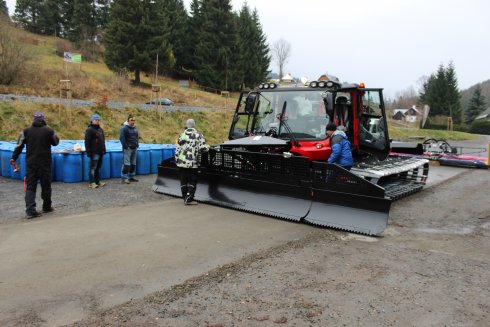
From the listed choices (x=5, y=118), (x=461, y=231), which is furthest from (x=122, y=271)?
(x=5, y=118)

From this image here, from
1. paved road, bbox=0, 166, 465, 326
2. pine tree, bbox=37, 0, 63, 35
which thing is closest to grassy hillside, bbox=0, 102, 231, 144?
paved road, bbox=0, 166, 465, 326

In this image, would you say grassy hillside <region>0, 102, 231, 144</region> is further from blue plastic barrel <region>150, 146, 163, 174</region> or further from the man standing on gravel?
the man standing on gravel

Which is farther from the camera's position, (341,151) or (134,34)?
(134,34)

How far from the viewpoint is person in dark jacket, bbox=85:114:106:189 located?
10109 mm

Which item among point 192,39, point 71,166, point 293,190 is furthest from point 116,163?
point 192,39

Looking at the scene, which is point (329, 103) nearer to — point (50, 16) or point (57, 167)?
point (57, 167)

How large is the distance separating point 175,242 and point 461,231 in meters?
4.91

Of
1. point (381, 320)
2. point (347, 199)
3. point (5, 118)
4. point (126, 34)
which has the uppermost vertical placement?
point (126, 34)

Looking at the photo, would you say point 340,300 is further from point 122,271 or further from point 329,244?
point 122,271

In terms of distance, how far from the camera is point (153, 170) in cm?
1288

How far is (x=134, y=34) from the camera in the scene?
41281 mm

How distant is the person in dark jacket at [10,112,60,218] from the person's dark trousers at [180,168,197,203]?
251 cm

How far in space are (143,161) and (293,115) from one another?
19.4 feet

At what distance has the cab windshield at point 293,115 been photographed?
818cm
